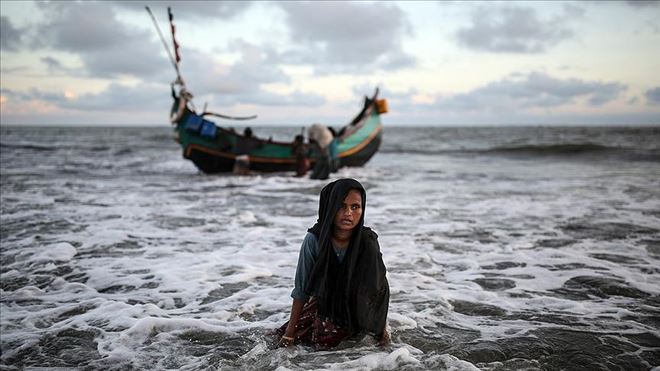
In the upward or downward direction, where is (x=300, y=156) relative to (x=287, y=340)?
upward

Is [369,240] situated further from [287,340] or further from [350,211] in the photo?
[287,340]

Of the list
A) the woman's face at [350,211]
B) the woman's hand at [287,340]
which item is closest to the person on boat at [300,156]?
the woman's hand at [287,340]

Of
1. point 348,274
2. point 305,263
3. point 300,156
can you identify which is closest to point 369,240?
point 348,274

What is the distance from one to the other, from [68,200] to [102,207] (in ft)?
4.97

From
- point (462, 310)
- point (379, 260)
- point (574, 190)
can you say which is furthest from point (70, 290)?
point (574, 190)

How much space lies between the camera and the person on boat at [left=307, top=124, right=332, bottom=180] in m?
15.7

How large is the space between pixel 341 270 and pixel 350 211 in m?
0.38

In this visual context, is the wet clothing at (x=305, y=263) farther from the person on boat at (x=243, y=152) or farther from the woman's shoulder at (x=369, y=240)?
the person on boat at (x=243, y=152)

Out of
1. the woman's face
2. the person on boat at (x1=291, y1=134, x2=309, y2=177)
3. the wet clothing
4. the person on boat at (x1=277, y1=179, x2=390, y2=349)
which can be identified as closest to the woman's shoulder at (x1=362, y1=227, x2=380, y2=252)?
the person on boat at (x1=277, y1=179, x2=390, y2=349)

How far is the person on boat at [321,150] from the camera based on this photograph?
15.7 m

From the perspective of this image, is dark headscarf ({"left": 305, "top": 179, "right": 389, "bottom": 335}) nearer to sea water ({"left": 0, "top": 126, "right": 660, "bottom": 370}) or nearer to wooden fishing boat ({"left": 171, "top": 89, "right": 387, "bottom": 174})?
sea water ({"left": 0, "top": 126, "right": 660, "bottom": 370})

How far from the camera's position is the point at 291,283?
4777 mm

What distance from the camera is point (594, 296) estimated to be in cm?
427

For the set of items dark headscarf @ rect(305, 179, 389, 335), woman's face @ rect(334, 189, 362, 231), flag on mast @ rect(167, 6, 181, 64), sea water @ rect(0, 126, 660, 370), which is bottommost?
sea water @ rect(0, 126, 660, 370)
